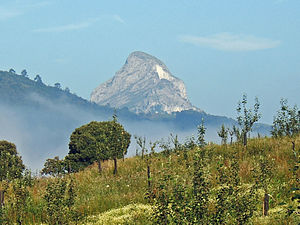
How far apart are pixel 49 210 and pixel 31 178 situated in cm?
1432

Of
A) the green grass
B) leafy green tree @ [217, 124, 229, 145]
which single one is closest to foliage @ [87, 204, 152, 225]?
the green grass

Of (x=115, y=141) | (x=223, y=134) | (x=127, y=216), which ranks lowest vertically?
(x=127, y=216)

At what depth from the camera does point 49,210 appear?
15430 millimetres

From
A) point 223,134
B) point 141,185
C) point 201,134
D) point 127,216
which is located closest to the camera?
point 127,216

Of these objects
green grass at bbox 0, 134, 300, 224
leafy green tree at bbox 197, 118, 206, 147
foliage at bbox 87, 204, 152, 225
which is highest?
leafy green tree at bbox 197, 118, 206, 147

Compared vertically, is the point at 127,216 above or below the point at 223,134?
below

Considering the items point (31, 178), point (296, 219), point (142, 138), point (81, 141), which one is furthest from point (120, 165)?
point (81, 141)

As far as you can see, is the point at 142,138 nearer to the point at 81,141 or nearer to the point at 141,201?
the point at 141,201

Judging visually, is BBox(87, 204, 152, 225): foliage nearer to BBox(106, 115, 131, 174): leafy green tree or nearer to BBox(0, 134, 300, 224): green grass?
BBox(0, 134, 300, 224): green grass

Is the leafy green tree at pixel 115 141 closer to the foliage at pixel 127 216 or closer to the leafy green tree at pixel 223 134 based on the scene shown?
the leafy green tree at pixel 223 134

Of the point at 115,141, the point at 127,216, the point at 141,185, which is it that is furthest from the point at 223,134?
the point at 127,216

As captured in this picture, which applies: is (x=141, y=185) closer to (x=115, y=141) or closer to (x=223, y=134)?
(x=115, y=141)

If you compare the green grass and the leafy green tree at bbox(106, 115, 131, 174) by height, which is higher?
the leafy green tree at bbox(106, 115, 131, 174)

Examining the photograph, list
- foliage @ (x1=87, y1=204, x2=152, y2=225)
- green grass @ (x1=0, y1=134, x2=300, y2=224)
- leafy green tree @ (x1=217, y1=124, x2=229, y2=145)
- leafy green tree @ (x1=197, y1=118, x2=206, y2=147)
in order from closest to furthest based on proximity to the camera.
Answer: foliage @ (x1=87, y1=204, x2=152, y2=225), green grass @ (x1=0, y1=134, x2=300, y2=224), leafy green tree @ (x1=197, y1=118, x2=206, y2=147), leafy green tree @ (x1=217, y1=124, x2=229, y2=145)
